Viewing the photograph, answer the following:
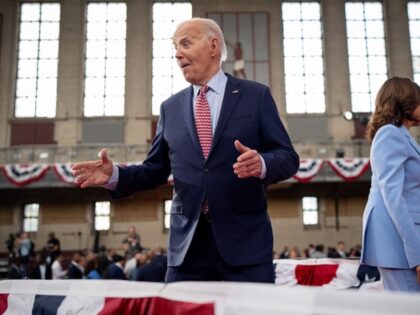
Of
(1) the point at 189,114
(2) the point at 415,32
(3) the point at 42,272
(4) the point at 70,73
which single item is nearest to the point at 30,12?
(4) the point at 70,73

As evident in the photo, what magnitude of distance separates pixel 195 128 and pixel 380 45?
21530 mm

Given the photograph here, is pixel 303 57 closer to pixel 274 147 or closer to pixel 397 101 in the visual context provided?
pixel 397 101

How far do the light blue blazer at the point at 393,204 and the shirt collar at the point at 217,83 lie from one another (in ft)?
2.36

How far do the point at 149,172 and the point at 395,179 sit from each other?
102cm

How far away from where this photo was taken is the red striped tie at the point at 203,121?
6.22ft

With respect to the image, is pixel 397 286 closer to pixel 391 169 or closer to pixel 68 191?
pixel 391 169

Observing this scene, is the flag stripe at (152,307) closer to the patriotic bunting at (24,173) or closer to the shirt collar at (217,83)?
the shirt collar at (217,83)

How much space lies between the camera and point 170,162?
2.09 meters

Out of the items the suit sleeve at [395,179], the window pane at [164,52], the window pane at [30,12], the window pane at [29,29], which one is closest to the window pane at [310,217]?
the window pane at [164,52]

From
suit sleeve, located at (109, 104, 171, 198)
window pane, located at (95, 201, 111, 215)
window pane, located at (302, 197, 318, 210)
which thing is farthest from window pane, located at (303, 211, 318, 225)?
suit sleeve, located at (109, 104, 171, 198)

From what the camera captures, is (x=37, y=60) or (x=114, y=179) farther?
(x=37, y=60)

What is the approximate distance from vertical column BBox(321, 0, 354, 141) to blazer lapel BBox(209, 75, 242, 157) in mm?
18893

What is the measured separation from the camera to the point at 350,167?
669 inches

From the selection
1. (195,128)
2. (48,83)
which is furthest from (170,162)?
(48,83)
